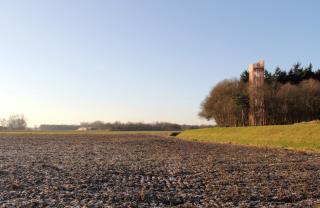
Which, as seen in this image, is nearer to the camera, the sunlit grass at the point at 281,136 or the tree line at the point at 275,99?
the sunlit grass at the point at 281,136

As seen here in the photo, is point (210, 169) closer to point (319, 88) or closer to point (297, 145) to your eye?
point (297, 145)

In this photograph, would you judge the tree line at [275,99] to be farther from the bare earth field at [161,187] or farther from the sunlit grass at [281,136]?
the bare earth field at [161,187]

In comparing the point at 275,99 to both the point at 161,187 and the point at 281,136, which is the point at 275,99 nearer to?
the point at 281,136

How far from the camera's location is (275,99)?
86.4 m

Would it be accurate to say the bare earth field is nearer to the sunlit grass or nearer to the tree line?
the sunlit grass

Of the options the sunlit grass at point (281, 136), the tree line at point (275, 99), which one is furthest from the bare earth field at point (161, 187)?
the tree line at point (275, 99)

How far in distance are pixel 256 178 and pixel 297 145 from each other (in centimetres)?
2639

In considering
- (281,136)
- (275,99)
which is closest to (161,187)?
(281,136)

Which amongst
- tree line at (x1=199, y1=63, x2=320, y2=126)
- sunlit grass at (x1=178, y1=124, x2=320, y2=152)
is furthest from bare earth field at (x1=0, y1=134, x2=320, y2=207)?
tree line at (x1=199, y1=63, x2=320, y2=126)

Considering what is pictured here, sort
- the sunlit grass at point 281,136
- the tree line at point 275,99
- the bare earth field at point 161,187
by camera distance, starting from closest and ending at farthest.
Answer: the bare earth field at point 161,187 → the sunlit grass at point 281,136 → the tree line at point 275,99

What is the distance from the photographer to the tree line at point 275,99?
84.2 meters

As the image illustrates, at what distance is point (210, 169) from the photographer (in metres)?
24.8

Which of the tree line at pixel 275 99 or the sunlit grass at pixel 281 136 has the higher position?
the tree line at pixel 275 99

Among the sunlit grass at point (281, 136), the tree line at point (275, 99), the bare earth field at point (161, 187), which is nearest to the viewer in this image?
the bare earth field at point (161, 187)
